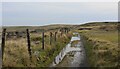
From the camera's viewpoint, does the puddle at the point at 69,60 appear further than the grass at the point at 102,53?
Yes

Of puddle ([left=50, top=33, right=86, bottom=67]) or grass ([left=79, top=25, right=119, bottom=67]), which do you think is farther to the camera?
puddle ([left=50, top=33, right=86, bottom=67])

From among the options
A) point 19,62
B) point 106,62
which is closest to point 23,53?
point 19,62

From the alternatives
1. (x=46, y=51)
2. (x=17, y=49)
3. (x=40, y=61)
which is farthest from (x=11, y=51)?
(x=46, y=51)

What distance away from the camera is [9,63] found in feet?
48.8

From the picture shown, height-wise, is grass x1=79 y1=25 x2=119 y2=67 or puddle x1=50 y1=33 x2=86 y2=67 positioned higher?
grass x1=79 y1=25 x2=119 y2=67

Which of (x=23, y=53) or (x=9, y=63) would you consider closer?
(x=9, y=63)

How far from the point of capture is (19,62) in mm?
15719

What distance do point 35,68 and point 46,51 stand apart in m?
7.33

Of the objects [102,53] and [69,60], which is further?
[69,60]

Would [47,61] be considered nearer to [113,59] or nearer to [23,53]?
[23,53]

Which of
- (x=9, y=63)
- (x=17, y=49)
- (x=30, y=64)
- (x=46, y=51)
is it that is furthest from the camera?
(x=46, y=51)

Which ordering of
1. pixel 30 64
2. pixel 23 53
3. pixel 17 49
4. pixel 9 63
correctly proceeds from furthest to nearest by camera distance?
pixel 17 49 → pixel 23 53 → pixel 30 64 → pixel 9 63

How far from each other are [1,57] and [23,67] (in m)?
1.28

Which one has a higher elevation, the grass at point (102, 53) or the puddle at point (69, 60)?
the grass at point (102, 53)
